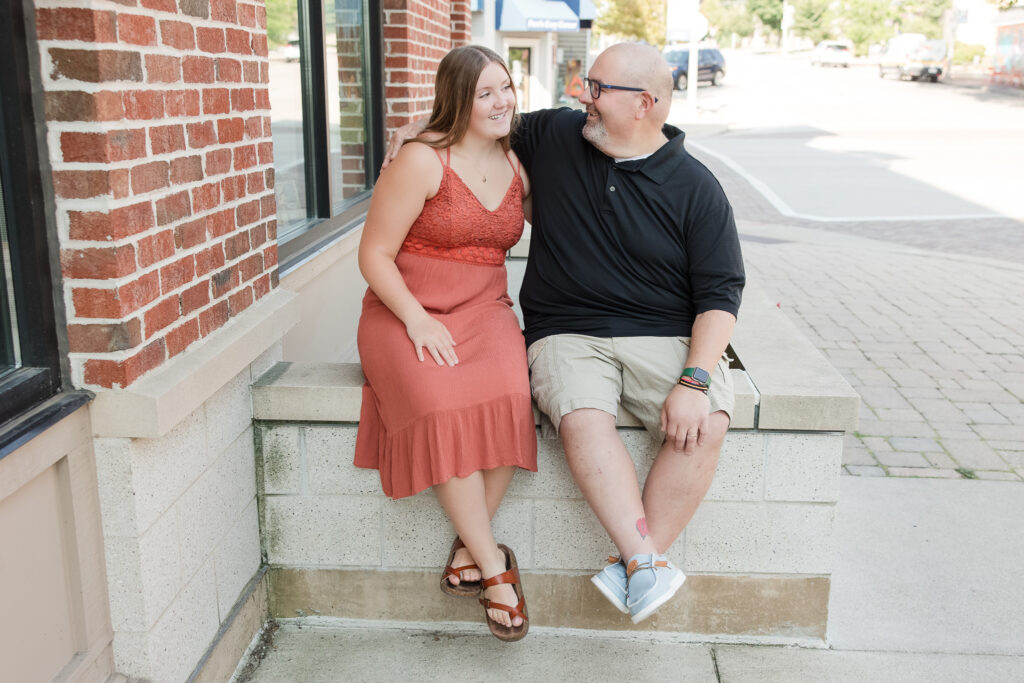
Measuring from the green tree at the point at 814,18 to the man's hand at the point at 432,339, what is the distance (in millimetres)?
89411

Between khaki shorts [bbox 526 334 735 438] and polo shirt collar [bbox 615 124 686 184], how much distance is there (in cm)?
50

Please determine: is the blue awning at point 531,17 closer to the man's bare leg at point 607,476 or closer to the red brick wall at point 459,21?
the red brick wall at point 459,21

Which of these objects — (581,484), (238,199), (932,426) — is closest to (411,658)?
(581,484)

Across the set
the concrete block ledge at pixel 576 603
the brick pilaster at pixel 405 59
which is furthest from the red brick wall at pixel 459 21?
the concrete block ledge at pixel 576 603

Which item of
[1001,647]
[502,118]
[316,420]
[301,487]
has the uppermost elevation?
[502,118]

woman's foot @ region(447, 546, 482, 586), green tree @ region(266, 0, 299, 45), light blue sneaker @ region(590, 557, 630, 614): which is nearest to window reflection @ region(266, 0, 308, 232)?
green tree @ region(266, 0, 299, 45)

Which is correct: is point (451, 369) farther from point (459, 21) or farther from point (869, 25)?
point (869, 25)

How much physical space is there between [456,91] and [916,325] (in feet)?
17.3

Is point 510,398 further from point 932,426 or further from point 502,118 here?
point 932,426

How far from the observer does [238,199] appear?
9.66 feet

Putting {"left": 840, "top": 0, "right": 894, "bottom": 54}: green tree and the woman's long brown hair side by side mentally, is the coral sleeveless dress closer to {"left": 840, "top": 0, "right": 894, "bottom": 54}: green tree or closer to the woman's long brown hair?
the woman's long brown hair

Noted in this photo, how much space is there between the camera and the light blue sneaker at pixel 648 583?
8.57 feet

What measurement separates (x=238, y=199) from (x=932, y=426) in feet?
12.6

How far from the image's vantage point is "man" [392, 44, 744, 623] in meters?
2.82
